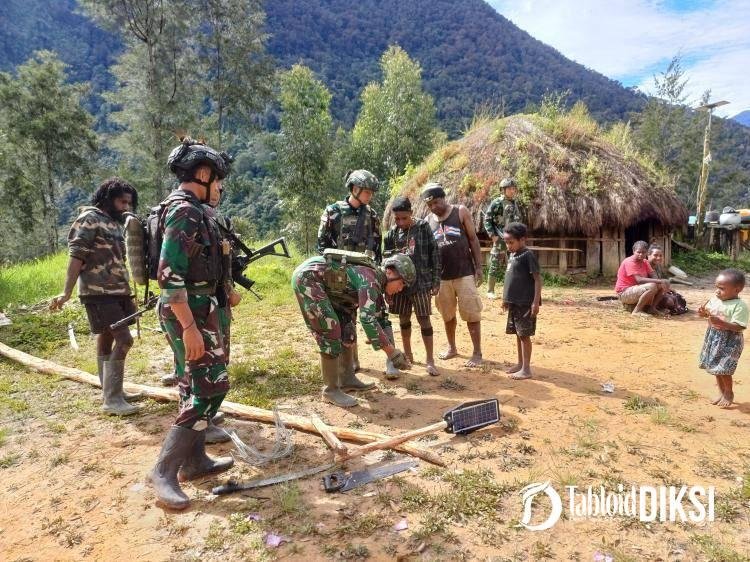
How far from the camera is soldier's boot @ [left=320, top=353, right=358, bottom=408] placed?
4250 mm

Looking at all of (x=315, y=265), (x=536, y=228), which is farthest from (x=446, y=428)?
(x=536, y=228)

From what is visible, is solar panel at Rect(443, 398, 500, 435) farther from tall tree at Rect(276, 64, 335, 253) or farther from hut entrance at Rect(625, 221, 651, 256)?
tall tree at Rect(276, 64, 335, 253)

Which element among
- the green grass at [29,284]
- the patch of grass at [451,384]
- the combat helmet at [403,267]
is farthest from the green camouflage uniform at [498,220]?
the green grass at [29,284]

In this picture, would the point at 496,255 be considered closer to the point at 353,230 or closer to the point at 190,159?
the point at 353,230

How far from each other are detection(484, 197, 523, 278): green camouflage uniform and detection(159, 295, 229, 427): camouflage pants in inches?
264

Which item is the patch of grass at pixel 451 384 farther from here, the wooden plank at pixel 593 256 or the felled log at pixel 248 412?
the wooden plank at pixel 593 256

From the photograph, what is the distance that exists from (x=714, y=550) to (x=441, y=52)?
89.3m

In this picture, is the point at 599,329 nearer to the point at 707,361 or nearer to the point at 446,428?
the point at 707,361

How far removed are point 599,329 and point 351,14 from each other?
94.1 m

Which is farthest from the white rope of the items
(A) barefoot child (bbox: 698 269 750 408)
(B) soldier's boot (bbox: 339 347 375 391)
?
(A) barefoot child (bbox: 698 269 750 408)

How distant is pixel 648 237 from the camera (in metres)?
13.3

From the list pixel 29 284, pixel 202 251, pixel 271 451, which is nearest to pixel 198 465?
pixel 271 451

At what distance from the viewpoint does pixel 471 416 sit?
3.63 m

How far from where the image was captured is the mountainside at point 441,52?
222 feet
